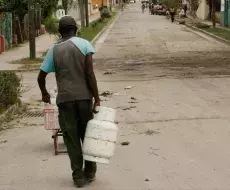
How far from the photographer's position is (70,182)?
6461 mm

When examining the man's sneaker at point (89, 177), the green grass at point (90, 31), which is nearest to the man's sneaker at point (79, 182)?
the man's sneaker at point (89, 177)

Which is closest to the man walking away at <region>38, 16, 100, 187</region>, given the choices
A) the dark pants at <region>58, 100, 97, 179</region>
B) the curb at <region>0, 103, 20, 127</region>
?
the dark pants at <region>58, 100, 97, 179</region>

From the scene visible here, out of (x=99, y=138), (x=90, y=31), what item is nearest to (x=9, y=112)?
(x=99, y=138)

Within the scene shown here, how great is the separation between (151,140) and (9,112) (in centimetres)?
331

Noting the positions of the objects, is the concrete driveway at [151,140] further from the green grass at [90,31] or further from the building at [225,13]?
the building at [225,13]

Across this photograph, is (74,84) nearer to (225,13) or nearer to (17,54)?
(17,54)

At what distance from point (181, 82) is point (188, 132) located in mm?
6372

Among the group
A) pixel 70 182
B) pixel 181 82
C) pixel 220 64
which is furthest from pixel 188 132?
pixel 220 64

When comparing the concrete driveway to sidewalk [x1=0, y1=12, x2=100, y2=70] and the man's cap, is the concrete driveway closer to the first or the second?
the man's cap

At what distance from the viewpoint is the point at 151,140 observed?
27.6 ft

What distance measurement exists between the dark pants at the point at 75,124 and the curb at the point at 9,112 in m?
4.17

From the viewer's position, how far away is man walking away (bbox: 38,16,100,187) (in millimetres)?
6039

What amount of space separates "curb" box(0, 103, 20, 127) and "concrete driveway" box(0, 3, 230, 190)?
0.56 feet

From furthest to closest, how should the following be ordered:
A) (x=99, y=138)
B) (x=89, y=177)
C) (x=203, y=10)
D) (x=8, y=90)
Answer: (x=203, y=10), (x=8, y=90), (x=89, y=177), (x=99, y=138)
